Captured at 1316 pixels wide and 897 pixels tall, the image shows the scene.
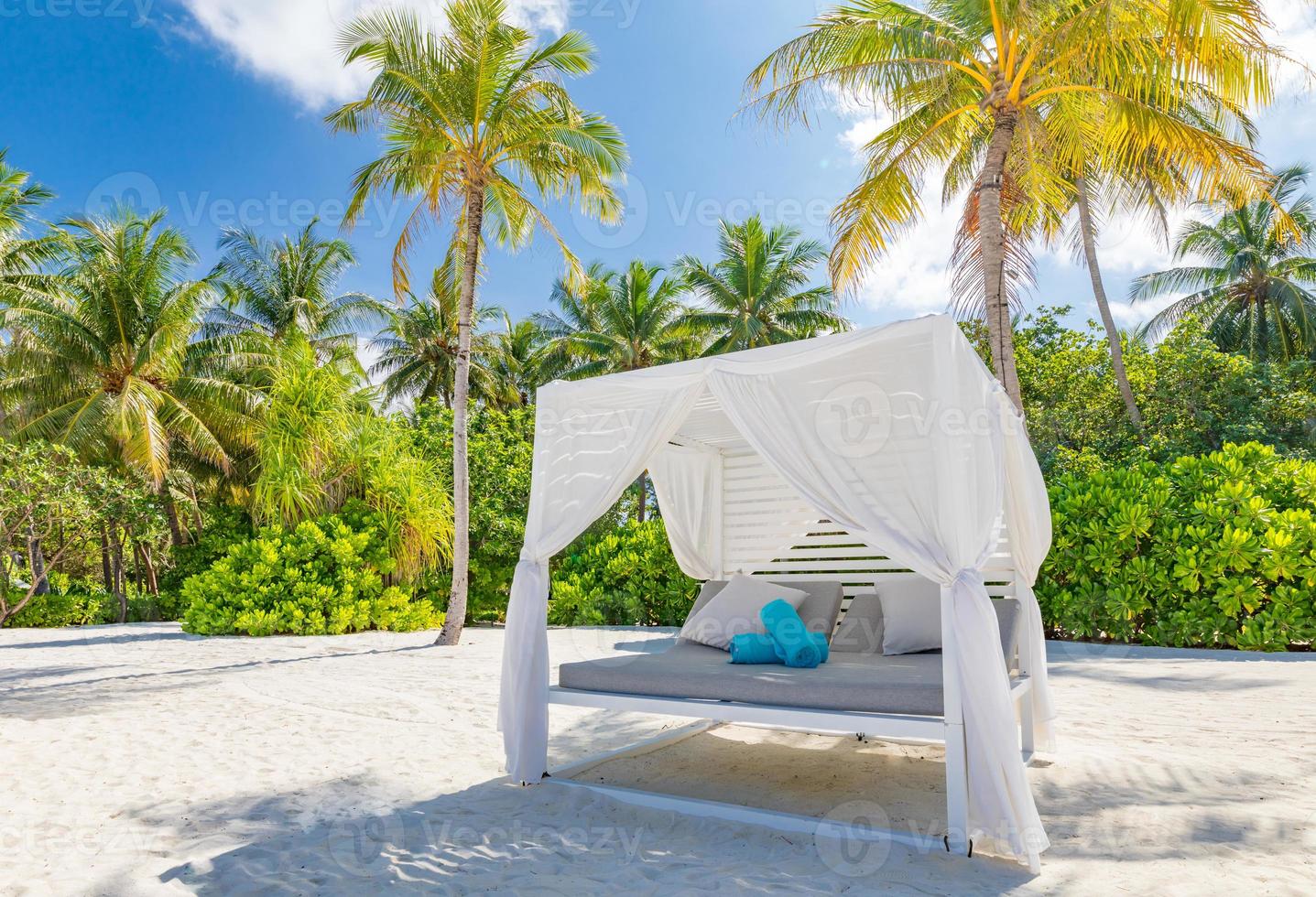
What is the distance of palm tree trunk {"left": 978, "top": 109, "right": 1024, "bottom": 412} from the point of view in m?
6.86

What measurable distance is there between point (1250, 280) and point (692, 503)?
17807 mm

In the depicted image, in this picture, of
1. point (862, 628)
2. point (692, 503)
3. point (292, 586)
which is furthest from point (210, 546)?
point (862, 628)

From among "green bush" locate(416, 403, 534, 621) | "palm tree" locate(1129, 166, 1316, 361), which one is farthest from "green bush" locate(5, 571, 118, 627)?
"palm tree" locate(1129, 166, 1316, 361)

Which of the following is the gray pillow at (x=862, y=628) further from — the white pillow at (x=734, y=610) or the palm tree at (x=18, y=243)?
the palm tree at (x=18, y=243)

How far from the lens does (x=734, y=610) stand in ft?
15.6

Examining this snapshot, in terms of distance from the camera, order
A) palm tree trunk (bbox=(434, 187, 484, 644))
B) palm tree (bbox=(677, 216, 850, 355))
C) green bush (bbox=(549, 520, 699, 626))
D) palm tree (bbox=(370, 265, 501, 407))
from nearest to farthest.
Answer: palm tree trunk (bbox=(434, 187, 484, 644)) → green bush (bbox=(549, 520, 699, 626)) → palm tree (bbox=(677, 216, 850, 355)) → palm tree (bbox=(370, 265, 501, 407))

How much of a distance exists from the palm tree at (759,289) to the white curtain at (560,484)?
12479 mm

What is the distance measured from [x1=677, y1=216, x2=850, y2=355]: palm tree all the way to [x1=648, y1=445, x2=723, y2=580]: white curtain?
35.7 ft

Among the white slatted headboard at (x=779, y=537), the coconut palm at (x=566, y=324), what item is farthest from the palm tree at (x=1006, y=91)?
the coconut palm at (x=566, y=324)

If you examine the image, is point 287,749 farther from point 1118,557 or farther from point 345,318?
point 345,318

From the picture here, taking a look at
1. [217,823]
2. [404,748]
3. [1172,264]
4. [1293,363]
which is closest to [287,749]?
[404,748]

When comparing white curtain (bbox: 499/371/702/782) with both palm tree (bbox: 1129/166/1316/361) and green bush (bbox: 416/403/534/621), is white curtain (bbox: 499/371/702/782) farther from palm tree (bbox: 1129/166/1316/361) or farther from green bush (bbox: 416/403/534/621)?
palm tree (bbox: 1129/166/1316/361)

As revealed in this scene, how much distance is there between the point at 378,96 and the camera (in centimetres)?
836

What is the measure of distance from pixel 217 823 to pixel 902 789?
2.81 metres
